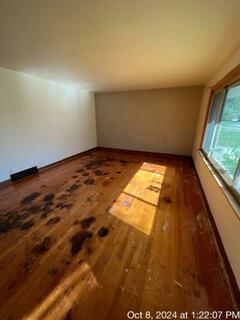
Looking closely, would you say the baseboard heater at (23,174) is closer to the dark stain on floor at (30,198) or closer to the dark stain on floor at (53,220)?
the dark stain on floor at (30,198)

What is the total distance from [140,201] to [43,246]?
1.46 metres

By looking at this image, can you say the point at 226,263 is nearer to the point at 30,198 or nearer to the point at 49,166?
the point at 30,198

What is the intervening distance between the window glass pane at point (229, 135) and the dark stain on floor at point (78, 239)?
187cm

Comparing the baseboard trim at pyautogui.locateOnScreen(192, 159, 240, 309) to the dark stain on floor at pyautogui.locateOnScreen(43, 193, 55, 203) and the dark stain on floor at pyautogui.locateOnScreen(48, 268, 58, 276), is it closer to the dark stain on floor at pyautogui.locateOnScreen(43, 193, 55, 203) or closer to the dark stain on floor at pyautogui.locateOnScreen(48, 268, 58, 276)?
the dark stain on floor at pyautogui.locateOnScreen(48, 268, 58, 276)

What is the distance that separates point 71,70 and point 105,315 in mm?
3428

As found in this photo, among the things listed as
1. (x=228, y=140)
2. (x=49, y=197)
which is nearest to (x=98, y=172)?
(x=49, y=197)

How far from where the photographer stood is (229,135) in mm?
2078

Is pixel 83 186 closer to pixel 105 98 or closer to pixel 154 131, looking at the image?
pixel 154 131

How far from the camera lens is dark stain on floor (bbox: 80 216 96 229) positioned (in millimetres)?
1866

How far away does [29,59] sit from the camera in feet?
7.29

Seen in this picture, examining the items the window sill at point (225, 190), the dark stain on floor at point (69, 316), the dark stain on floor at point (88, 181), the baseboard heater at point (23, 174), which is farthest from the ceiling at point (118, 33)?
the dark stain on floor at point (69, 316)

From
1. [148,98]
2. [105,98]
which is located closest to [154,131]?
[148,98]

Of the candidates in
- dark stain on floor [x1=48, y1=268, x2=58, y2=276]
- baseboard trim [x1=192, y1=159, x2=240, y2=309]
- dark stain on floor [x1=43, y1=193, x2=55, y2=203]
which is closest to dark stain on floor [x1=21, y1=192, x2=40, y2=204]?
dark stain on floor [x1=43, y1=193, x2=55, y2=203]

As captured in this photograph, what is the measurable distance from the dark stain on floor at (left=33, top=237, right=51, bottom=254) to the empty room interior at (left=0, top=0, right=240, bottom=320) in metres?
0.01
